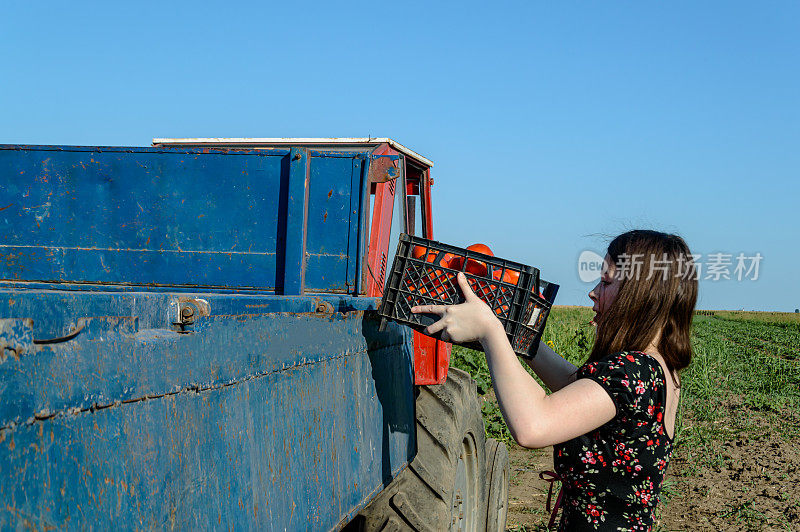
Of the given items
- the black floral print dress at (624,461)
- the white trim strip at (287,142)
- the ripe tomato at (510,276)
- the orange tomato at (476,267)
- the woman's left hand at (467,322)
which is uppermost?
the white trim strip at (287,142)

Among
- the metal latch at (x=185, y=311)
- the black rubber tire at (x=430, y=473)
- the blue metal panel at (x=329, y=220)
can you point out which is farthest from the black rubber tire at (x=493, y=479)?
the metal latch at (x=185, y=311)

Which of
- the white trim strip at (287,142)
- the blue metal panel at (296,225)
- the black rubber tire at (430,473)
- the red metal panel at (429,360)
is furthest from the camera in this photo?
the white trim strip at (287,142)

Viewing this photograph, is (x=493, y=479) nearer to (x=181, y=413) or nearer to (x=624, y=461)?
(x=624, y=461)

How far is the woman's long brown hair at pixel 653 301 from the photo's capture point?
208cm

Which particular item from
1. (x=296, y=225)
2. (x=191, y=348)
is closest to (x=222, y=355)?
(x=191, y=348)

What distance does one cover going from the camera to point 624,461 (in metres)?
2.03

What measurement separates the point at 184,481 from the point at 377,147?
117 inches

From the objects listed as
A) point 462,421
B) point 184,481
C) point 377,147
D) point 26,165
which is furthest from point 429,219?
point 184,481

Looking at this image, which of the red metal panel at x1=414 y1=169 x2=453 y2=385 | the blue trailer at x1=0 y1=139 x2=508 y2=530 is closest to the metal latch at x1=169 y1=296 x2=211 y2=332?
the blue trailer at x1=0 y1=139 x2=508 y2=530

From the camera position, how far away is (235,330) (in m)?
1.65

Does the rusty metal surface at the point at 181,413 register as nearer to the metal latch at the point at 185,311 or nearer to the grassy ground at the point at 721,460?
the metal latch at the point at 185,311

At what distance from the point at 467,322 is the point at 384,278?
1.74 m

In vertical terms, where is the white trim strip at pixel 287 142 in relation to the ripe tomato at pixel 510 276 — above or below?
above

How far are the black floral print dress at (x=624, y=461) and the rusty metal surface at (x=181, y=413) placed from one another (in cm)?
74
